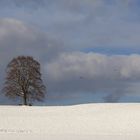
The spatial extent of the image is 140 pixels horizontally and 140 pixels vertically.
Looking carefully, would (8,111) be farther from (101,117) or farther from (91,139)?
(91,139)

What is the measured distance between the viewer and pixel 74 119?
3944cm

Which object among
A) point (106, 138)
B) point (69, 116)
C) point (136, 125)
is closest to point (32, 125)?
point (69, 116)

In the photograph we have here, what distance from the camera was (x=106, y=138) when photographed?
26000 millimetres

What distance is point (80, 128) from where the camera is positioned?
3650 cm

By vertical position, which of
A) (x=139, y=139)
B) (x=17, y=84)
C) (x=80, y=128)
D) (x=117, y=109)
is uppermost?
(x=17, y=84)

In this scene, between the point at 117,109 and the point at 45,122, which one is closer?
the point at 45,122

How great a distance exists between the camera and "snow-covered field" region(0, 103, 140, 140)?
116 feet

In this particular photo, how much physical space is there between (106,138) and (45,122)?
43.2ft

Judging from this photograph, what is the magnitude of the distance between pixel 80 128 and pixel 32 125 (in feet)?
11.9

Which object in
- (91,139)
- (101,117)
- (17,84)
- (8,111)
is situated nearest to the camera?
(91,139)

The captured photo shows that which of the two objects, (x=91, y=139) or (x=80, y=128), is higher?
(x=80, y=128)

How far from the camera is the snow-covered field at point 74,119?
1396 inches

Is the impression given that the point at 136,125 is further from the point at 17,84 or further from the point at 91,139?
the point at 17,84

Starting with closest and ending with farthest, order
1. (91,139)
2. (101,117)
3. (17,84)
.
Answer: (91,139) < (101,117) < (17,84)
